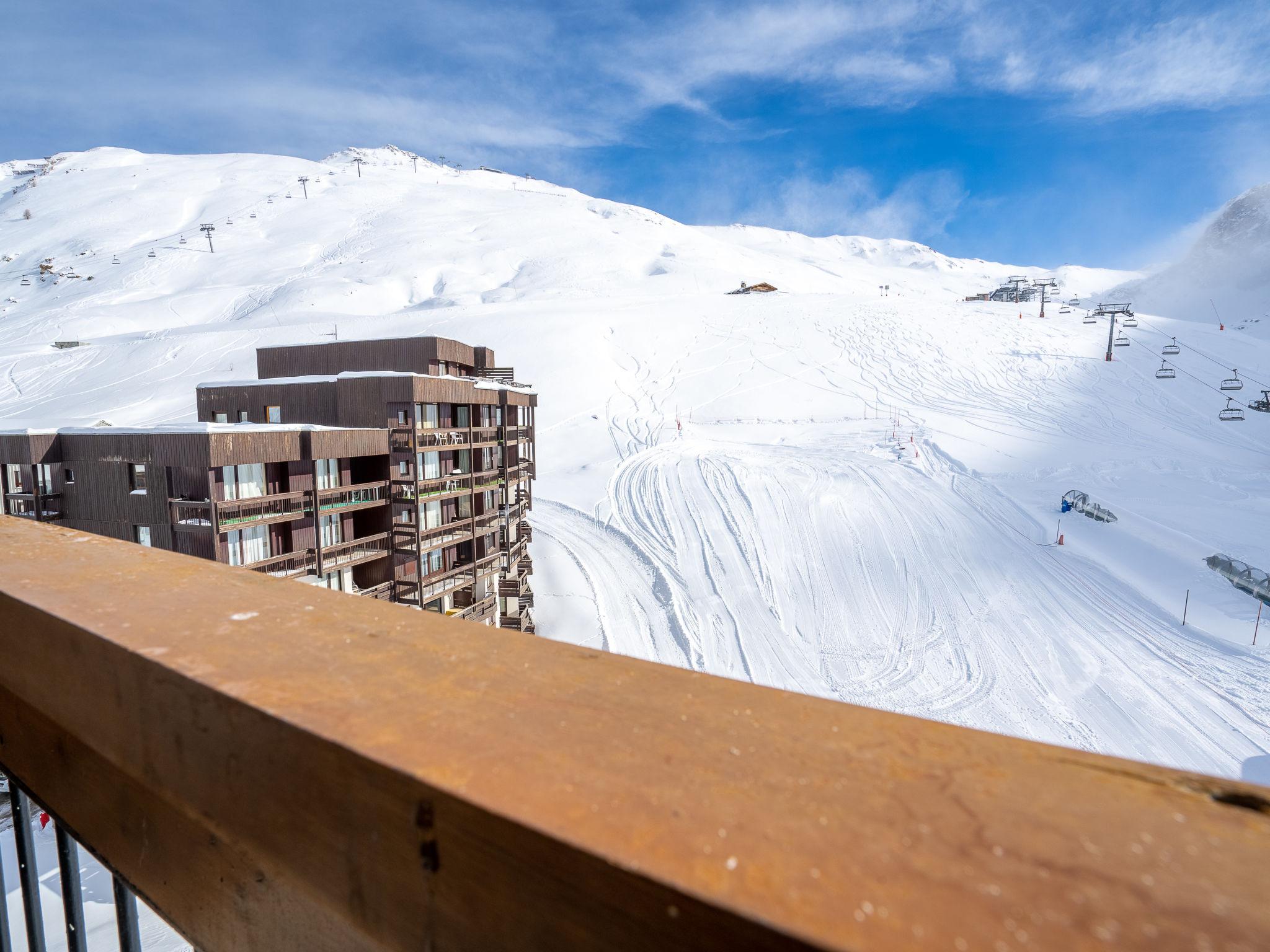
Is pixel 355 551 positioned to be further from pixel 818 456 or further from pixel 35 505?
pixel 818 456

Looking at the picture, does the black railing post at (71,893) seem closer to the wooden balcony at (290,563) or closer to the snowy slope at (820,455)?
the wooden balcony at (290,563)

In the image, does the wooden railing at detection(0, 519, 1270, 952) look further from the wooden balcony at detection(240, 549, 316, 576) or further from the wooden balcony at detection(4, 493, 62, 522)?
the wooden balcony at detection(4, 493, 62, 522)

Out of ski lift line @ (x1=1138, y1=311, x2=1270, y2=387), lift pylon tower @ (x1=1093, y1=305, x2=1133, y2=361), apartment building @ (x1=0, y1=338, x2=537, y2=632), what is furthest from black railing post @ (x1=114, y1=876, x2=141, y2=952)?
ski lift line @ (x1=1138, y1=311, x2=1270, y2=387)

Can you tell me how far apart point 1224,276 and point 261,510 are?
520 ft

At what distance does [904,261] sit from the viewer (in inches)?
6944

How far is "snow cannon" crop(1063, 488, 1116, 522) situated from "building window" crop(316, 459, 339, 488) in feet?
78.6

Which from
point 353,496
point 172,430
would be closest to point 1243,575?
point 353,496

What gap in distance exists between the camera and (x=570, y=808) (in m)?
0.60

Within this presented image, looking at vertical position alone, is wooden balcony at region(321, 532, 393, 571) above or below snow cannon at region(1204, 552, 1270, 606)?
above

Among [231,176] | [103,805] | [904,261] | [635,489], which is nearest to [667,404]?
[635,489]

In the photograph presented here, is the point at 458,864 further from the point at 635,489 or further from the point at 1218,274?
the point at 1218,274

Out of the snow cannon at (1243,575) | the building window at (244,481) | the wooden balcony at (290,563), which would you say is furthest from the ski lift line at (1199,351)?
the building window at (244,481)

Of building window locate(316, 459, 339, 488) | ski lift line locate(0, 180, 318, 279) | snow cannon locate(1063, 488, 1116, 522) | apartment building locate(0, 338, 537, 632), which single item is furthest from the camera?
ski lift line locate(0, 180, 318, 279)

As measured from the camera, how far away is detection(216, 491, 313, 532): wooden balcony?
11.2 m
